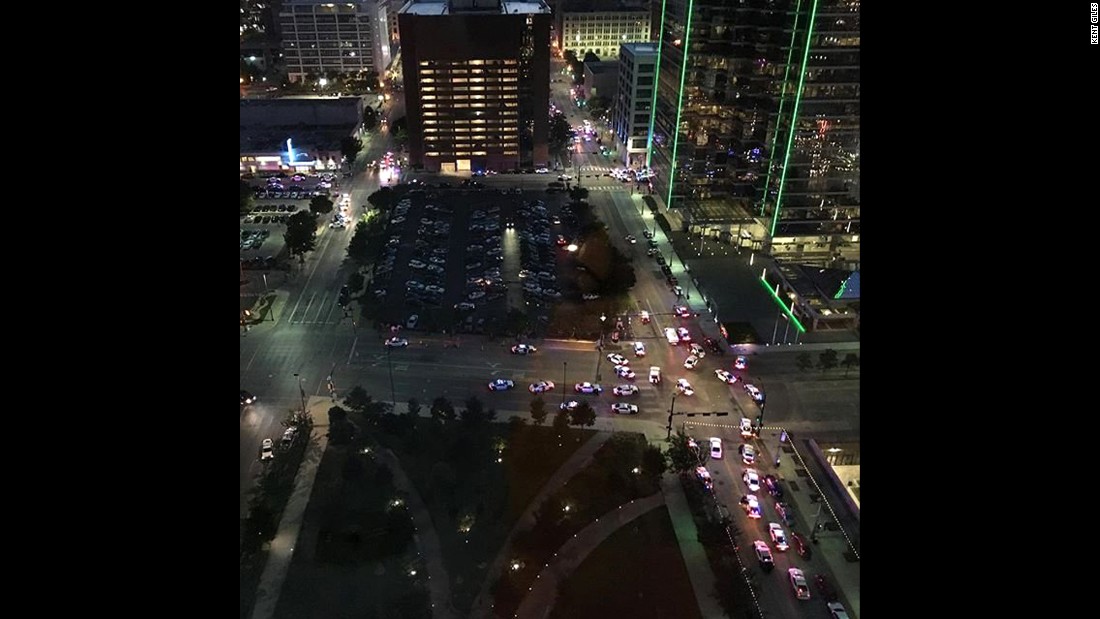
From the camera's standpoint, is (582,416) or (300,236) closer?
(582,416)

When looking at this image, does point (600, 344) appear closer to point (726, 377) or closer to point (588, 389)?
point (588, 389)

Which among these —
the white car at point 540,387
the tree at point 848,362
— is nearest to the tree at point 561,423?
the white car at point 540,387

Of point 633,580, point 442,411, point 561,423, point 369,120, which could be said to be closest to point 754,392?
point 561,423

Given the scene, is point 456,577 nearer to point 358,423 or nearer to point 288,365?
point 358,423

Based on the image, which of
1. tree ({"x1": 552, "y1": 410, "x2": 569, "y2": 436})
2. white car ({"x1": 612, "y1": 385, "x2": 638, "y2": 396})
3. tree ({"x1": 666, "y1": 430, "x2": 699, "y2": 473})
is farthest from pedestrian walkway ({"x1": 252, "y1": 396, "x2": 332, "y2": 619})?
tree ({"x1": 666, "y1": 430, "x2": 699, "y2": 473})

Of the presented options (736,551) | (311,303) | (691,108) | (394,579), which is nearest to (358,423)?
(394,579)

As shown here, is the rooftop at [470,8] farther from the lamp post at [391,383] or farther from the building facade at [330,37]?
the lamp post at [391,383]
